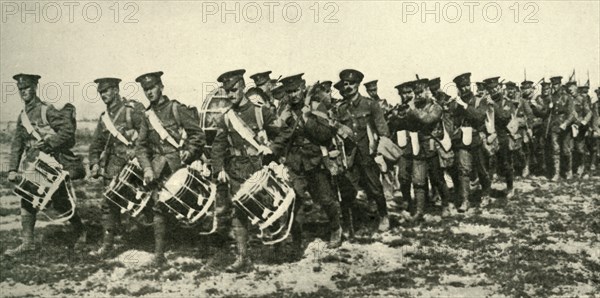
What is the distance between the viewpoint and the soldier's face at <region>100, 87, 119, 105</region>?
27.8ft

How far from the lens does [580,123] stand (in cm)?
1468

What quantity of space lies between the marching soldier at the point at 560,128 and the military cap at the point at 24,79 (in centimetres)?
1150

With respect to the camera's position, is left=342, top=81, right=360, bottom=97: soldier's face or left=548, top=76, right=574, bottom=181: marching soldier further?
left=548, top=76, right=574, bottom=181: marching soldier

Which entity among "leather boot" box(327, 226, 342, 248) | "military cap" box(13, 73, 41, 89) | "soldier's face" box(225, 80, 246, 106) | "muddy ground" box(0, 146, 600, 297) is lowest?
"muddy ground" box(0, 146, 600, 297)

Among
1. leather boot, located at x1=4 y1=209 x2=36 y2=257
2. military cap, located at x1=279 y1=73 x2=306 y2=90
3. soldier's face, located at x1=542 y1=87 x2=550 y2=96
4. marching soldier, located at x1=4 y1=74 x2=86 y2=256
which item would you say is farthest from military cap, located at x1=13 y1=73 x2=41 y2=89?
soldier's face, located at x1=542 y1=87 x2=550 y2=96

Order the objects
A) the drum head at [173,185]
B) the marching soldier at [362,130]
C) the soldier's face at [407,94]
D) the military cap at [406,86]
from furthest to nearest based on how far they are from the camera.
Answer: the soldier's face at [407,94] < the military cap at [406,86] < the marching soldier at [362,130] < the drum head at [173,185]

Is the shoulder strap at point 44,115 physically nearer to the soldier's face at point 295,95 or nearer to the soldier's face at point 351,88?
the soldier's face at point 295,95

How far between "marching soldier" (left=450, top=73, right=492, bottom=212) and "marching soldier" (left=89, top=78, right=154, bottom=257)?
5586 millimetres

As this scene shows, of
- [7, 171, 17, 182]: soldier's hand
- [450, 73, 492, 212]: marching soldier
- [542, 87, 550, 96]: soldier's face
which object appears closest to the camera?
[7, 171, 17, 182]: soldier's hand

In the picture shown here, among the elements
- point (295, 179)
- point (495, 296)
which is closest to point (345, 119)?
point (295, 179)

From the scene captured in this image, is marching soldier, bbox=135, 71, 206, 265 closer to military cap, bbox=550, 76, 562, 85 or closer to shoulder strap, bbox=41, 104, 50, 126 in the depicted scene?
shoulder strap, bbox=41, 104, 50, 126

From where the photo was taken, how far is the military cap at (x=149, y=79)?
25.7 ft

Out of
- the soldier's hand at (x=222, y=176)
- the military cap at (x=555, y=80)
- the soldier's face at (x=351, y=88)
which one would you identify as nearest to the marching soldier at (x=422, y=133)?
the soldier's face at (x=351, y=88)

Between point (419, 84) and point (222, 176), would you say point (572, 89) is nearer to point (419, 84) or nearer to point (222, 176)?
point (419, 84)
